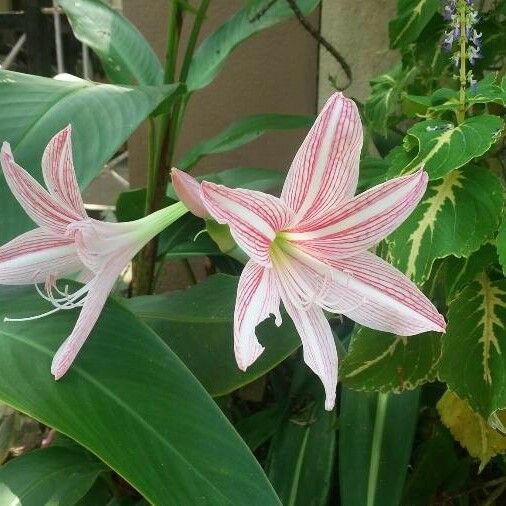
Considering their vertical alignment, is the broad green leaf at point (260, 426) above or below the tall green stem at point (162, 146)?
below

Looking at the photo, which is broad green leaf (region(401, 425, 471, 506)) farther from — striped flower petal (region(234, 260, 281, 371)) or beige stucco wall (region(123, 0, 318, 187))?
beige stucco wall (region(123, 0, 318, 187))

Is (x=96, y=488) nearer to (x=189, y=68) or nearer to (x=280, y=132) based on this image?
(x=189, y=68)

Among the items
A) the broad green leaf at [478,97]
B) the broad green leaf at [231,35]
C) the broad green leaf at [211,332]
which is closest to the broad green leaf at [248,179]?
the broad green leaf at [231,35]

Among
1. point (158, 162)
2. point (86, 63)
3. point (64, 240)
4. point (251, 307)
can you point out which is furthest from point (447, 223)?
point (86, 63)

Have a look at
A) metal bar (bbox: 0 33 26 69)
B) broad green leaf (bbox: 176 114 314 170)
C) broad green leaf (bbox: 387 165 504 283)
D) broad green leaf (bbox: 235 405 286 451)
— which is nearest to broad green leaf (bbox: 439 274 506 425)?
broad green leaf (bbox: 387 165 504 283)

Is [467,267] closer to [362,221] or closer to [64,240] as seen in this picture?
[362,221]

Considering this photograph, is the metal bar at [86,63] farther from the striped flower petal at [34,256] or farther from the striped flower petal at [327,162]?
the striped flower petal at [327,162]
